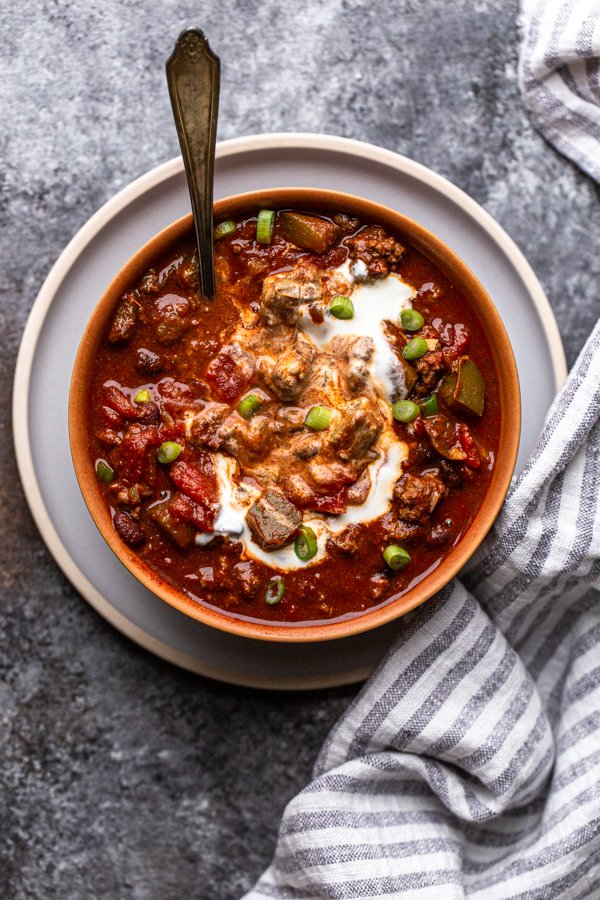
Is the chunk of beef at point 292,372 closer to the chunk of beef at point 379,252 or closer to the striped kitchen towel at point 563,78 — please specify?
the chunk of beef at point 379,252

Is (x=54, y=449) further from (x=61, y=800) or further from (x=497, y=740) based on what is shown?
(x=497, y=740)

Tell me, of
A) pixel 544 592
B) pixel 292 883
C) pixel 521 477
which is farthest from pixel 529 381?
pixel 292 883

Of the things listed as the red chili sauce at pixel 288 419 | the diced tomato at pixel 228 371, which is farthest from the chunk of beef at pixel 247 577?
the diced tomato at pixel 228 371

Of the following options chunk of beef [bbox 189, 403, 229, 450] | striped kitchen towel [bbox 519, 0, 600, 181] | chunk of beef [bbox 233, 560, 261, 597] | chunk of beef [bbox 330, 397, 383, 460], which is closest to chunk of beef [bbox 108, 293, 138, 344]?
chunk of beef [bbox 189, 403, 229, 450]

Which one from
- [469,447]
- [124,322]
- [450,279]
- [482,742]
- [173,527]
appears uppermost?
[450,279]

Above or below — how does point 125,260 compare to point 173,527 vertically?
above

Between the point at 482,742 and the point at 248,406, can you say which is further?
the point at 482,742

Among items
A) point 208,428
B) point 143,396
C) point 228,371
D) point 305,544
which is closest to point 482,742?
point 305,544

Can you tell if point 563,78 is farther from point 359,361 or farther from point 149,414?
point 149,414
